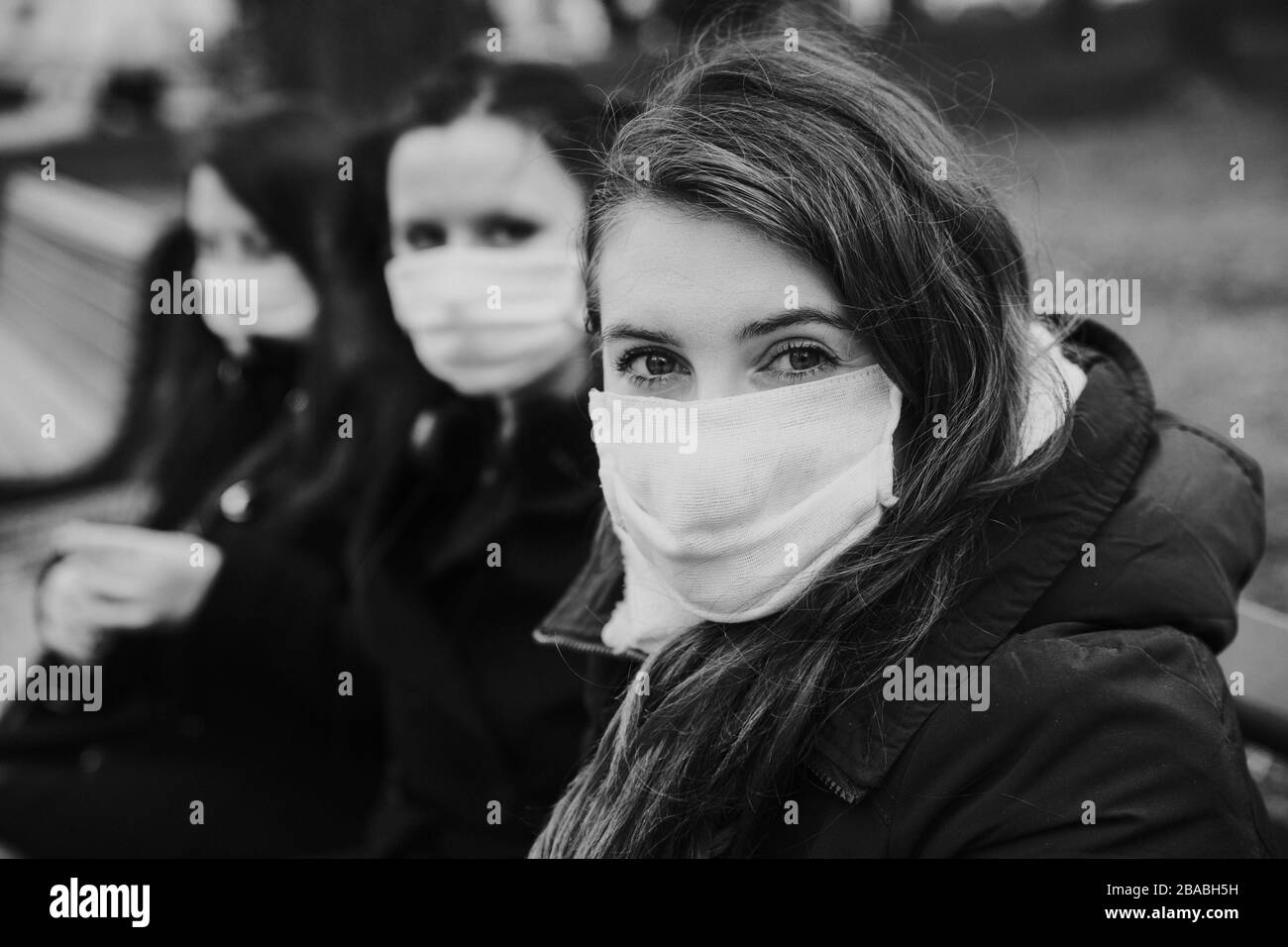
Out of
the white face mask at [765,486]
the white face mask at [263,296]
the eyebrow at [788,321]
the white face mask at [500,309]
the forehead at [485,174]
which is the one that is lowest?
the white face mask at [765,486]

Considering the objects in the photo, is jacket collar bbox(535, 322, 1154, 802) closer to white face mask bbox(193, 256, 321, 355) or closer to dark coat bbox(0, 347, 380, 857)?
dark coat bbox(0, 347, 380, 857)

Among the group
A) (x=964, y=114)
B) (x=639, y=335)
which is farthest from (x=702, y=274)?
(x=964, y=114)

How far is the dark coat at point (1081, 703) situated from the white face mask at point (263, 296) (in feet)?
5.73

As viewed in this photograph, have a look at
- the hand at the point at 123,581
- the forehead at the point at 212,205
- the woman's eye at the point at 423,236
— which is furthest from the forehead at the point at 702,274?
the hand at the point at 123,581

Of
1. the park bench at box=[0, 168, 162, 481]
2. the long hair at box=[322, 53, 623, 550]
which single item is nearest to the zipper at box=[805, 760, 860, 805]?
the long hair at box=[322, 53, 623, 550]

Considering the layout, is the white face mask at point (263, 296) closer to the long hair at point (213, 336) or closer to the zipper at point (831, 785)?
the long hair at point (213, 336)

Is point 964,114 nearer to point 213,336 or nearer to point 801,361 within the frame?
point 801,361

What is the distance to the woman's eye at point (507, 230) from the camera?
88.4 inches

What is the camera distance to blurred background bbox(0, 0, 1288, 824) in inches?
97.9

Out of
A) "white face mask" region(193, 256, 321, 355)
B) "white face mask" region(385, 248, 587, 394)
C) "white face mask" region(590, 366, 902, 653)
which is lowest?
"white face mask" region(590, 366, 902, 653)

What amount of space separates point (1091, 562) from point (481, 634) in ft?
4.27

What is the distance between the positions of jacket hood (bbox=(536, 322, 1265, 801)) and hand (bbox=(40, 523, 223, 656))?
6.04 ft
